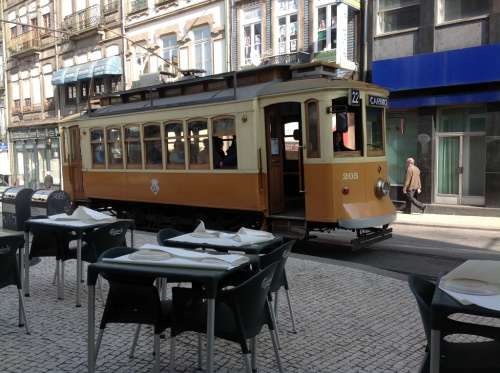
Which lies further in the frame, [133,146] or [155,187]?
[133,146]

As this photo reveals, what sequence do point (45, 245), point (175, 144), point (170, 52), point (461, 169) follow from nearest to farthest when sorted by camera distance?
point (45, 245) → point (175, 144) → point (461, 169) → point (170, 52)

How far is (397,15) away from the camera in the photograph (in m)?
16.7

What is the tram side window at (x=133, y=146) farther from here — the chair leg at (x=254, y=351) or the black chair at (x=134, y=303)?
the chair leg at (x=254, y=351)

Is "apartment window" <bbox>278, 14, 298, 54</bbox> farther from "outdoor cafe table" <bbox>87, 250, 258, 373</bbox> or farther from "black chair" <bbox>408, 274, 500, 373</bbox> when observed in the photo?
"black chair" <bbox>408, 274, 500, 373</bbox>

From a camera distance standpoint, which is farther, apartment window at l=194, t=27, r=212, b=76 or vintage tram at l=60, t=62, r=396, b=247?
apartment window at l=194, t=27, r=212, b=76

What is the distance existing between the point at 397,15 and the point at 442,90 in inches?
123

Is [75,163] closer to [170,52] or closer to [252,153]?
[252,153]

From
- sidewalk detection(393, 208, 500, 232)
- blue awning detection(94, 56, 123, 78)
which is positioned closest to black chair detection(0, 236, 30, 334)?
sidewalk detection(393, 208, 500, 232)

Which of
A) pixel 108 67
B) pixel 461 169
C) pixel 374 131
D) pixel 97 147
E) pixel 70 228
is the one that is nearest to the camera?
pixel 70 228

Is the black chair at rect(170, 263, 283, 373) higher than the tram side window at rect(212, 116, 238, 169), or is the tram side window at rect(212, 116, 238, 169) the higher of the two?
the tram side window at rect(212, 116, 238, 169)

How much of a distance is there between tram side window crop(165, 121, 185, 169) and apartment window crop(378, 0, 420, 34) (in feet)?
30.8

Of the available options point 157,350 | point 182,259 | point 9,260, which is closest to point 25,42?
point 9,260

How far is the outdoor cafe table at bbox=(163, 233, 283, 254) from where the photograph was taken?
15.0ft

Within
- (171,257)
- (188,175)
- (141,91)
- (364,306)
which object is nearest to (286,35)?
(141,91)
